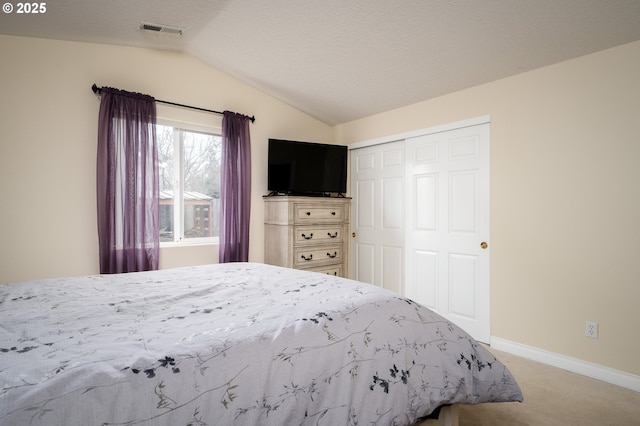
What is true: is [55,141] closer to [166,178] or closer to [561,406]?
[166,178]

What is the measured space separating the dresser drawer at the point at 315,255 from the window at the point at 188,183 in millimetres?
919

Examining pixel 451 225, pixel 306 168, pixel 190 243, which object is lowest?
pixel 190 243

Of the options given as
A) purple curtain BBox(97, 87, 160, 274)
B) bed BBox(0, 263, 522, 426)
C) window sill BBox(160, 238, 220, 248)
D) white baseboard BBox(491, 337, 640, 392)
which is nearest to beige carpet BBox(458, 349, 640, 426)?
white baseboard BBox(491, 337, 640, 392)

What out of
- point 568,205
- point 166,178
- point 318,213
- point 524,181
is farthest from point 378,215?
point 166,178

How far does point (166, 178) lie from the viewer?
335 centimetres

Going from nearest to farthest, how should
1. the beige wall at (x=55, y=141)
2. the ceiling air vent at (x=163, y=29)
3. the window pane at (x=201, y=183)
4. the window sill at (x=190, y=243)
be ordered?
the beige wall at (x=55, y=141), the ceiling air vent at (x=163, y=29), the window sill at (x=190, y=243), the window pane at (x=201, y=183)

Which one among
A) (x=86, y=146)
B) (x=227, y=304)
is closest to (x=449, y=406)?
(x=227, y=304)

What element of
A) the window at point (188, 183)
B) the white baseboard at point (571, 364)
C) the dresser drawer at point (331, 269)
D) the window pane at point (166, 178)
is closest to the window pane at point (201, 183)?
the window at point (188, 183)

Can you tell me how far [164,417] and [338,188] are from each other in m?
3.48

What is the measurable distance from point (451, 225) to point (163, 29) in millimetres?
3084

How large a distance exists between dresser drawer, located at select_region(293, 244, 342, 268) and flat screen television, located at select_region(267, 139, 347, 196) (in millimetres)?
683

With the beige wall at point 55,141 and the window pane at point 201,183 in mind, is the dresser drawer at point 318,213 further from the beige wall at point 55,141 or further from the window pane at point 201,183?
the beige wall at point 55,141

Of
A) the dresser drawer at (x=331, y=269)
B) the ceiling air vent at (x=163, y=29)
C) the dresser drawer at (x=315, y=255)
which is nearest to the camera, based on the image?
the ceiling air vent at (x=163, y=29)

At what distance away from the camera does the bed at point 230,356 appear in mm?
802
